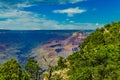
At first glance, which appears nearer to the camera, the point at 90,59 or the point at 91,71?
the point at 91,71

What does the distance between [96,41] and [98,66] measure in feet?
178

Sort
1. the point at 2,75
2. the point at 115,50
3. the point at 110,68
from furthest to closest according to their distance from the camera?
the point at 115,50 < the point at 110,68 < the point at 2,75

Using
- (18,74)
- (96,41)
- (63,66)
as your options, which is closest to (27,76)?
(18,74)

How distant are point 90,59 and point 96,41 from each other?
49147 mm

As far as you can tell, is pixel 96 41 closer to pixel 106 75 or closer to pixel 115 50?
pixel 115 50

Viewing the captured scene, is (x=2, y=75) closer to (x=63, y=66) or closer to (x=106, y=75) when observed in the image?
(x=106, y=75)

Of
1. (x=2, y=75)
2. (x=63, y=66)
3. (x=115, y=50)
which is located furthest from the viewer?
(x=63, y=66)

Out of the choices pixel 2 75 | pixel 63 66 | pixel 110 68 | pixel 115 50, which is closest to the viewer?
pixel 2 75

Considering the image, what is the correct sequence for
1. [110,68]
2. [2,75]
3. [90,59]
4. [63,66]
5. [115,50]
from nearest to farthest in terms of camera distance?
[2,75] → [110,68] → [90,59] → [115,50] → [63,66]

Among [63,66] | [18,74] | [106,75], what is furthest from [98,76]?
[63,66]

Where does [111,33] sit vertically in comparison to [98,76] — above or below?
above

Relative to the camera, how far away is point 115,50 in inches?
3656

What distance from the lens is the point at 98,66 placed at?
81750 millimetres

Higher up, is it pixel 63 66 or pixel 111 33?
pixel 111 33
